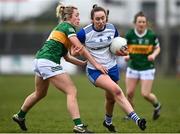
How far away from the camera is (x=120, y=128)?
1221 centimetres

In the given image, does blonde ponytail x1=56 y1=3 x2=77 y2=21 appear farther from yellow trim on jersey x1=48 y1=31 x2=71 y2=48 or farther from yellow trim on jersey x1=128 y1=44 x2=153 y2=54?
yellow trim on jersey x1=128 y1=44 x2=153 y2=54

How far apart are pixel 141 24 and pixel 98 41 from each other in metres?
3.46

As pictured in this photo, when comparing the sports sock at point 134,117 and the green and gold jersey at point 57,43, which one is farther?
the green and gold jersey at point 57,43

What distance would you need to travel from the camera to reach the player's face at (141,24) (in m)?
14.3

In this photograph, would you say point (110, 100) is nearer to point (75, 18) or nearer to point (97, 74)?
point (97, 74)

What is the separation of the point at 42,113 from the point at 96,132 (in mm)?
4709

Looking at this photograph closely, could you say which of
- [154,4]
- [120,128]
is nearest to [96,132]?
[120,128]

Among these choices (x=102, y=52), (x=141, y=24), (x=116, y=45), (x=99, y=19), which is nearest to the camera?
(x=99, y=19)

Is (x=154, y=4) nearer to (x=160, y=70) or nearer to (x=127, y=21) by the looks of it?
(x=127, y=21)

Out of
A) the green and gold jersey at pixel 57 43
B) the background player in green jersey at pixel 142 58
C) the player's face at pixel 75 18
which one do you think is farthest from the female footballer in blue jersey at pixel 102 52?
the background player in green jersey at pixel 142 58

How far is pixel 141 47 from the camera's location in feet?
48.4

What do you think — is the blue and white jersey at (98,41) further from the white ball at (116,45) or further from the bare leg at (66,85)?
the bare leg at (66,85)

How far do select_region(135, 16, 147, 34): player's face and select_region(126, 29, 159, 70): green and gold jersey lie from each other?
0.14 metres

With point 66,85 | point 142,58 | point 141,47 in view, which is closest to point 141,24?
point 141,47
